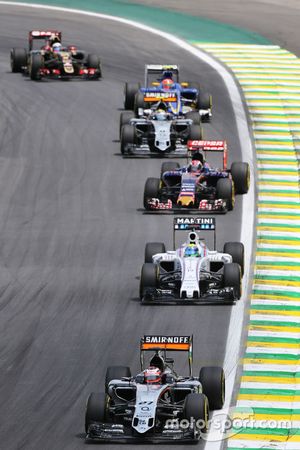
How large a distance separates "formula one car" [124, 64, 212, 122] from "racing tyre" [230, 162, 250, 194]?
289 inches

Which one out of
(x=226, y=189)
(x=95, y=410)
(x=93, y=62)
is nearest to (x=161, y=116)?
(x=226, y=189)

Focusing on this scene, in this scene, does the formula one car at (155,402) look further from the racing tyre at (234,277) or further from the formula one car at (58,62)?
the formula one car at (58,62)

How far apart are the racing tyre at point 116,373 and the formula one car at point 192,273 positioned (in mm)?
6798

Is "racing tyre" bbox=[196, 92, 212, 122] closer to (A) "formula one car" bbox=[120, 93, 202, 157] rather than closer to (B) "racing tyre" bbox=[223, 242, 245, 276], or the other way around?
(A) "formula one car" bbox=[120, 93, 202, 157]

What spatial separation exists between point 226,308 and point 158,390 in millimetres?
7725

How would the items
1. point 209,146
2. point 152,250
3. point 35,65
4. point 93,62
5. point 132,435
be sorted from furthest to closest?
point 35,65
point 93,62
point 209,146
point 152,250
point 132,435

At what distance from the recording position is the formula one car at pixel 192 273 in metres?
35.8


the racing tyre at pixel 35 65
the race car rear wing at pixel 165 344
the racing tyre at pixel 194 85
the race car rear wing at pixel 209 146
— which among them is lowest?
the race car rear wing at pixel 165 344

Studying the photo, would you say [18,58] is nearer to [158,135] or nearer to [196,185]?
[158,135]

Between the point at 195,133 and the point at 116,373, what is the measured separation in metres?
21.6

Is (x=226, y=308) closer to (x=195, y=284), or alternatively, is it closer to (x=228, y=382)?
(x=195, y=284)

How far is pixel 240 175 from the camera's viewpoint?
149ft

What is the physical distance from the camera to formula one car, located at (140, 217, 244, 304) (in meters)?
35.8

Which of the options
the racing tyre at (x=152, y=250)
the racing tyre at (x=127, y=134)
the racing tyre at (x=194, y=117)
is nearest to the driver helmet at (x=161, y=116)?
the racing tyre at (x=127, y=134)
